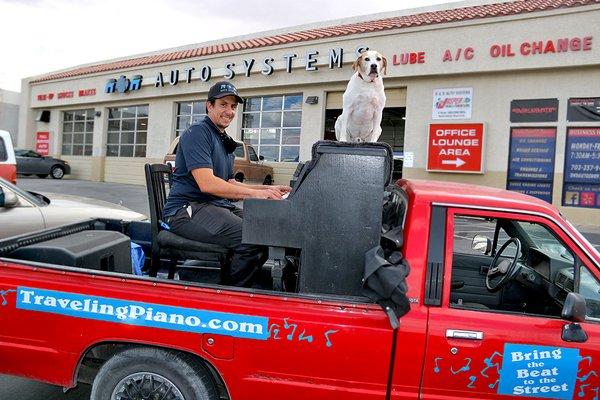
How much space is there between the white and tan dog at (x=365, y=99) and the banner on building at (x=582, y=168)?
917cm

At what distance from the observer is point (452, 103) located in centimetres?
1374

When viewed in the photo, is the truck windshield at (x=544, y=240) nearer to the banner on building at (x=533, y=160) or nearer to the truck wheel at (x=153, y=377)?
the truck wheel at (x=153, y=377)

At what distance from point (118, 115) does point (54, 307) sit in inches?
870

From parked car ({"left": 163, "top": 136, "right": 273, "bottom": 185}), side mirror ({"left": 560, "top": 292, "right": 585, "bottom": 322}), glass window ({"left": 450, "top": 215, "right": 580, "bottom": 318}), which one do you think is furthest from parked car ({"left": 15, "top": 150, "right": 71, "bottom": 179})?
side mirror ({"left": 560, "top": 292, "right": 585, "bottom": 322})

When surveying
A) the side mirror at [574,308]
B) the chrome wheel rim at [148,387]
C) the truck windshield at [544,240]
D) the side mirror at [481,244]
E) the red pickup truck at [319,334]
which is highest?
the truck windshield at [544,240]

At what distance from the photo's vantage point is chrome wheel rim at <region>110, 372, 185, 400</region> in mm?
2527

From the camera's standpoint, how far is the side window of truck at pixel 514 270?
2693mm

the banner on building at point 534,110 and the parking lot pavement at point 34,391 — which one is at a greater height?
the banner on building at point 534,110

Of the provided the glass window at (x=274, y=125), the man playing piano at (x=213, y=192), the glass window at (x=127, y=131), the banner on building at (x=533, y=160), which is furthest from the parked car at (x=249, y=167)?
the man playing piano at (x=213, y=192)

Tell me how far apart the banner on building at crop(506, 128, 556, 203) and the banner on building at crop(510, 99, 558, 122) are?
0.27 meters

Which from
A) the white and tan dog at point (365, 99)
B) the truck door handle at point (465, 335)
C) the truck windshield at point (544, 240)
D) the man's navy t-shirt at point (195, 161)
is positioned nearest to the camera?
the truck door handle at point (465, 335)

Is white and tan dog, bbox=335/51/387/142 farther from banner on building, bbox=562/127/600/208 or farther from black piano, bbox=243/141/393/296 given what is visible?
banner on building, bbox=562/127/600/208

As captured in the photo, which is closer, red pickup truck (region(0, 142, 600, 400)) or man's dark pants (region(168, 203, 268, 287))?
red pickup truck (region(0, 142, 600, 400))

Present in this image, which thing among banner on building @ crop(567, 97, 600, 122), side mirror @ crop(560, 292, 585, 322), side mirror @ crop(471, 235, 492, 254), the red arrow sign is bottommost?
side mirror @ crop(560, 292, 585, 322)
